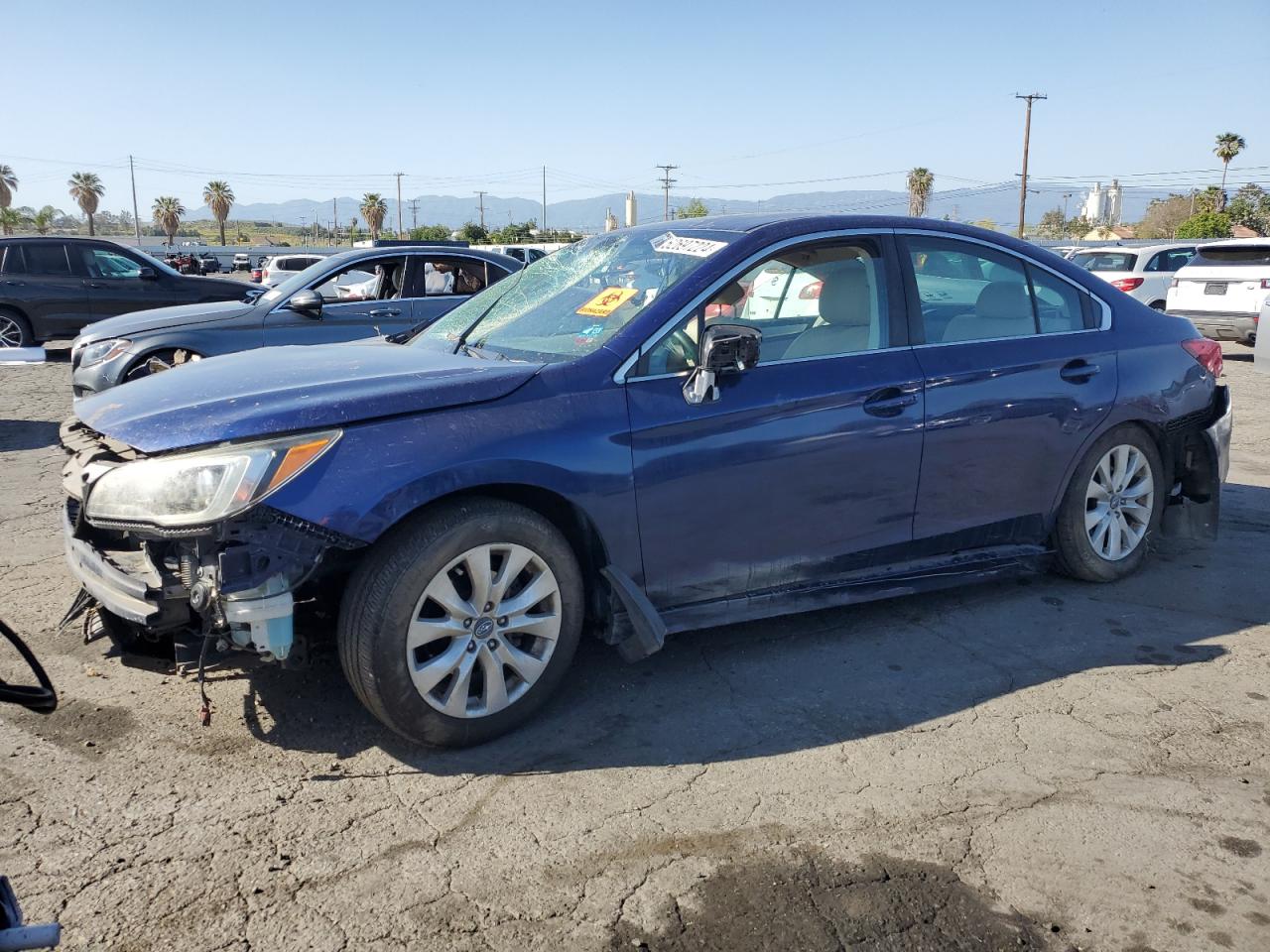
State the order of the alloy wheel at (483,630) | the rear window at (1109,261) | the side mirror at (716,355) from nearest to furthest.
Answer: the alloy wheel at (483,630) < the side mirror at (716,355) < the rear window at (1109,261)

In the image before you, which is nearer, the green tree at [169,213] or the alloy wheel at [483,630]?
the alloy wheel at [483,630]

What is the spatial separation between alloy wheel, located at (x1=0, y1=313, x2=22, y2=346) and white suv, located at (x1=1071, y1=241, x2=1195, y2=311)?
16770 millimetres

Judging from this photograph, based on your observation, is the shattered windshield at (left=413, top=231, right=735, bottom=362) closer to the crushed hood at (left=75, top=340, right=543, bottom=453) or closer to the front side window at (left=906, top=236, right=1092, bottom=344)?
the crushed hood at (left=75, top=340, right=543, bottom=453)

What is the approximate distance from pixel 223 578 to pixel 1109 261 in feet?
64.3

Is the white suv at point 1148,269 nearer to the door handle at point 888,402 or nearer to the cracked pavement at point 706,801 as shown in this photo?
the cracked pavement at point 706,801

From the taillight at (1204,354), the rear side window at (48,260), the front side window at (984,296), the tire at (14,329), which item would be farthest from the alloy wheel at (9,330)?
the taillight at (1204,354)

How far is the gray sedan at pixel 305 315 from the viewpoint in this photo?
837 centimetres

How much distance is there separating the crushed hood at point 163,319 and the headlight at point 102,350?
0.07 meters

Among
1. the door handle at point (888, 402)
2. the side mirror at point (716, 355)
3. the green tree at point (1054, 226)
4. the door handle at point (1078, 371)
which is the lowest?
the door handle at point (888, 402)

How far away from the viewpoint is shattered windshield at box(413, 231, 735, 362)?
12.8ft

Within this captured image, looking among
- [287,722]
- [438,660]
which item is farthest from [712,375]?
[287,722]

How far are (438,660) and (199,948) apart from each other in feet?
3.49

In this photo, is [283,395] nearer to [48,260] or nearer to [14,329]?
[14,329]

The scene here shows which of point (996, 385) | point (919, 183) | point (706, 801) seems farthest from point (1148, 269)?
Answer: point (919, 183)
